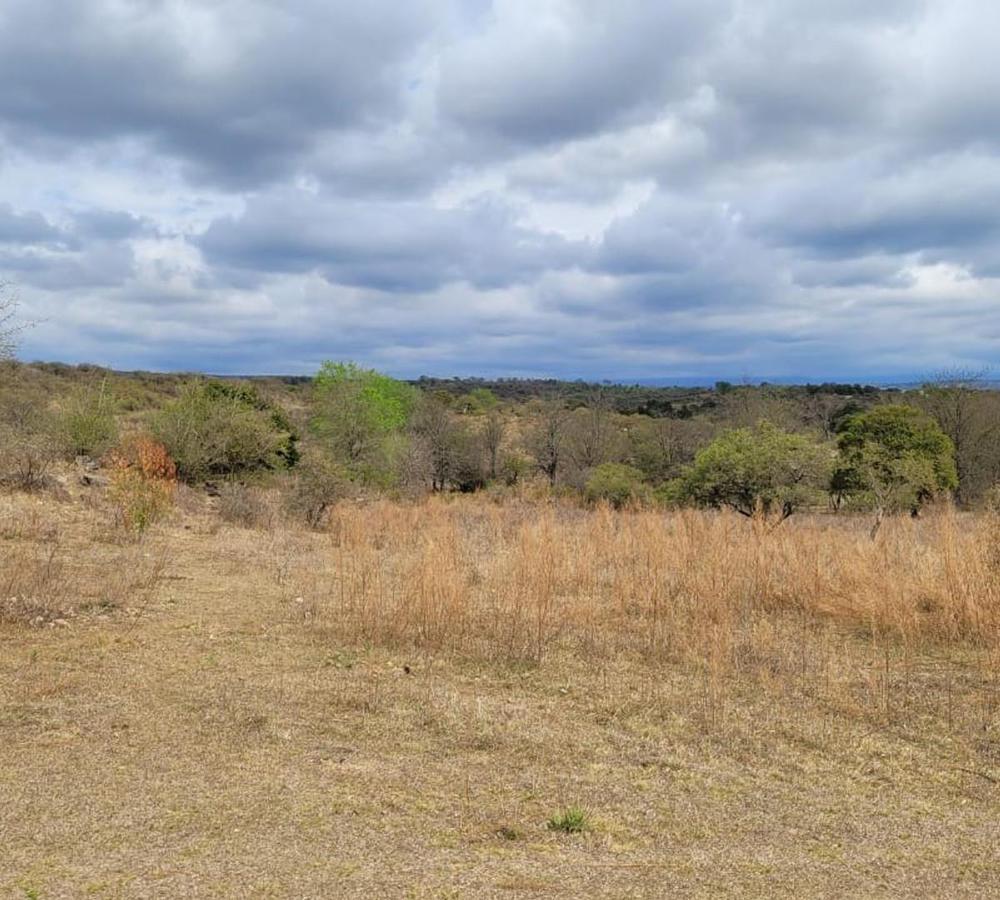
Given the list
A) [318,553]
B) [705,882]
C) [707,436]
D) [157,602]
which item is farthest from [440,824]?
[707,436]

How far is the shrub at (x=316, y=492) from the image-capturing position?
18.0 meters

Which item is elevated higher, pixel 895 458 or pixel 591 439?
pixel 895 458

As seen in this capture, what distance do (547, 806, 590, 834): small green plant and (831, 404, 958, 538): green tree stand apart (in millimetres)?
14591

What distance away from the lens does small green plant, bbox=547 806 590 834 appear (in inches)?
148

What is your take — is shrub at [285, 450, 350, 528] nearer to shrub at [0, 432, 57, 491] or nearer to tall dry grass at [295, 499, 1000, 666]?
shrub at [0, 432, 57, 491]

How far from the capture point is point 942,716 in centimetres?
543

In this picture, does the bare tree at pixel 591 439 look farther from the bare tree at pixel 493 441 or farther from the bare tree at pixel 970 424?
the bare tree at pixel 970 424

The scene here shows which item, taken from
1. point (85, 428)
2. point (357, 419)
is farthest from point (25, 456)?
point (357, 419)

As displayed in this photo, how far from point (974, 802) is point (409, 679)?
3.61m

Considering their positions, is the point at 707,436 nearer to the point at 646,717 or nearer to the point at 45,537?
the point at 45,537

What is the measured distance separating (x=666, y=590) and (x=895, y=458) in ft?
51.5

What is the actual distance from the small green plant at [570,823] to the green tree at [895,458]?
14.6 meters

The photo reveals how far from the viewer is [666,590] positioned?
8820 mm

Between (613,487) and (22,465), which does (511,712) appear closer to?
(22,465)
